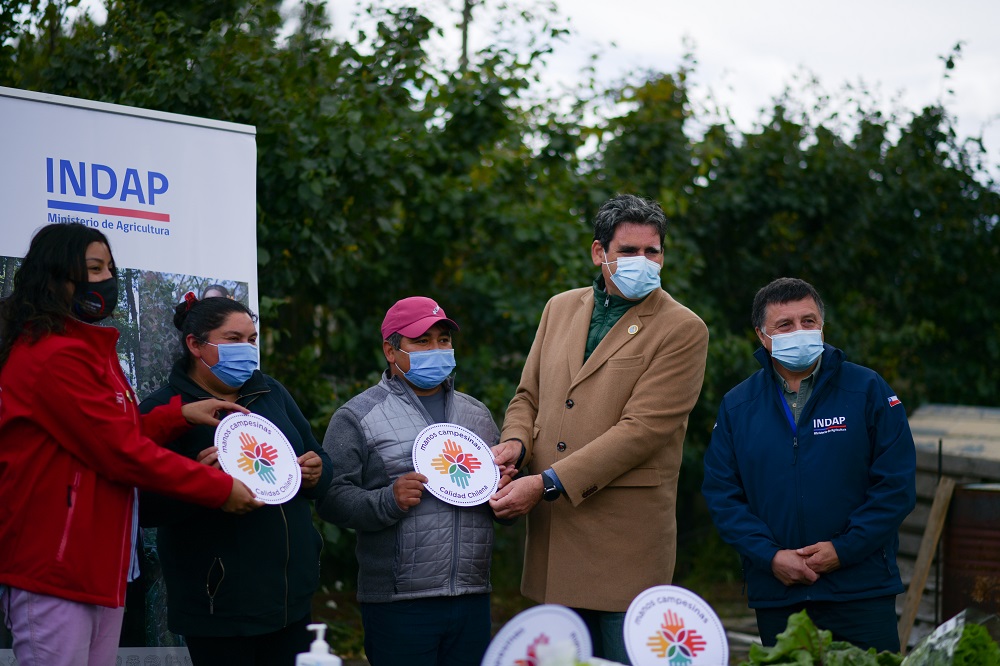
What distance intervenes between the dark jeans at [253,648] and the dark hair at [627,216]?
6.33ft

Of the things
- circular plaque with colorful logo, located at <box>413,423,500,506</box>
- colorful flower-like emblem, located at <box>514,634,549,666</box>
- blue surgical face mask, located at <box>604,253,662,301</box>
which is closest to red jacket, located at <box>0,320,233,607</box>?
circular plaque with colorful logo, located at <box>413,423,500,506</box>

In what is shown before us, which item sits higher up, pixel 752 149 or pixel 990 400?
pixel 752 149

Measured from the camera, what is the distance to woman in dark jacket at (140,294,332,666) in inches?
150

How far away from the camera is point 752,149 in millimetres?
10062

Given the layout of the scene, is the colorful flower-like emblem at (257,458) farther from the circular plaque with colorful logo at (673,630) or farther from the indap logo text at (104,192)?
the circular plaque with colorful logo at (673,630)

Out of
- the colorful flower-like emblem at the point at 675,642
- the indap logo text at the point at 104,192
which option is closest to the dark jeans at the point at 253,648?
the colorful flower-like emblem at the point at 675,642

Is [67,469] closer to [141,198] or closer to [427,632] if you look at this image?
[427,632]

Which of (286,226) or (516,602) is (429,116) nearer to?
(286,226)

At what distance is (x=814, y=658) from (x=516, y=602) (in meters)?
5.80

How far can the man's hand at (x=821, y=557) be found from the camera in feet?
12.6

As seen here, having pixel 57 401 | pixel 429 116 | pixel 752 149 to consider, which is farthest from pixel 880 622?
pixel 752 149

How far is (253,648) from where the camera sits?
3.94 m

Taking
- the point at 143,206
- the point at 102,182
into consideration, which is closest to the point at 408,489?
the point at 143,206

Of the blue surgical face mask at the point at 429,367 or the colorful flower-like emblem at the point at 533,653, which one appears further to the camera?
the blue surgical face mask at the point at 429,367
